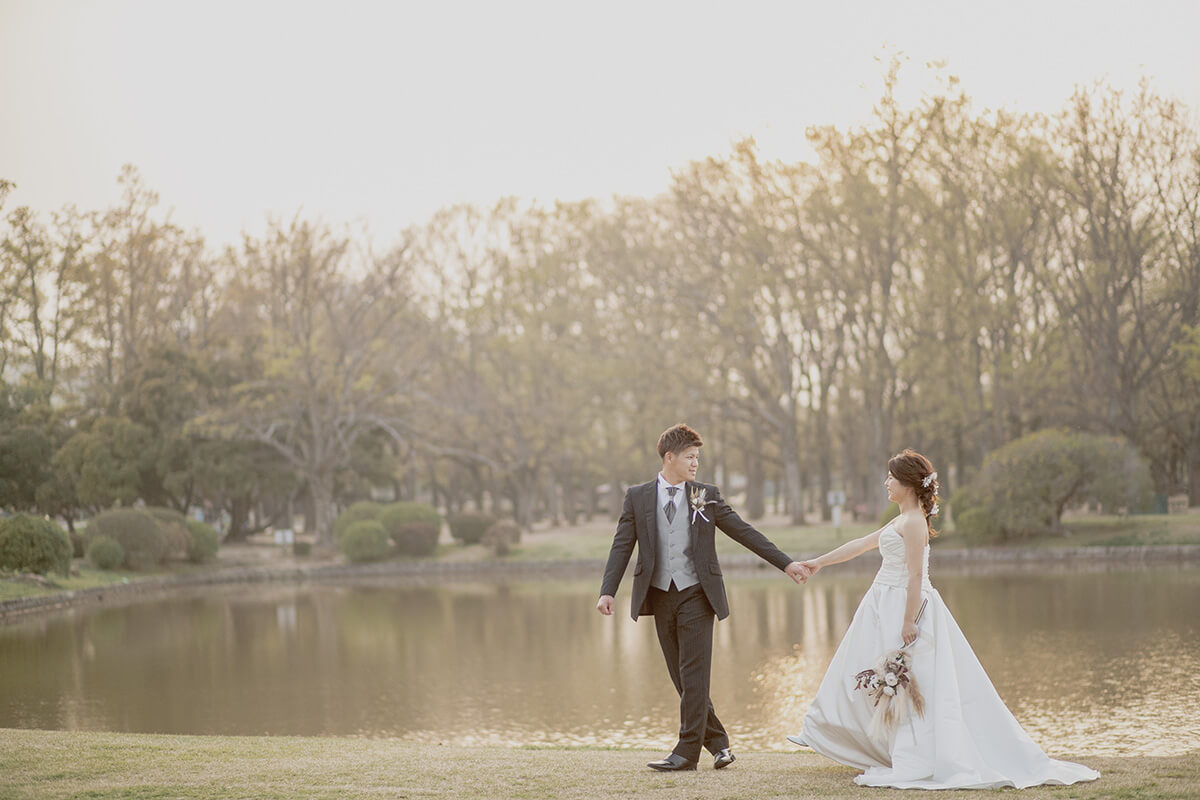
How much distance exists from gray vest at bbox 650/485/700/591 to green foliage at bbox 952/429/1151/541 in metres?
27.7

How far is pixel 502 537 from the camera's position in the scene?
3881cm

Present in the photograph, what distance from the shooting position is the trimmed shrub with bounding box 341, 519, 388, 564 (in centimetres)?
3797

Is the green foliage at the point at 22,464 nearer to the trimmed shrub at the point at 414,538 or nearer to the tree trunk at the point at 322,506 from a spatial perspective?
the tree trunk at the point at 322,506

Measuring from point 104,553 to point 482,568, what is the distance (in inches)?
423

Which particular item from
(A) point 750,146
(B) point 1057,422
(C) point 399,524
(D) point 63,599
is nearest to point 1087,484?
(B) point 1057,422

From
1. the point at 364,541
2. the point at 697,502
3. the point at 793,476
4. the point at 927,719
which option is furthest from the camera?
the point at 793,476

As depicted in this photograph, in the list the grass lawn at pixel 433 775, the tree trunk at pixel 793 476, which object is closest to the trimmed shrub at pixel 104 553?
the tree trunk at pixel 793 476

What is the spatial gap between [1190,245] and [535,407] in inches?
970

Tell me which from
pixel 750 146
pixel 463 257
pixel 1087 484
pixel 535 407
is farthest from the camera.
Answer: pixel 463 257

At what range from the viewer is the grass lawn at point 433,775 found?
6.39 metres

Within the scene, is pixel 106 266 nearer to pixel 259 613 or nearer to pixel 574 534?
pixel 574 534

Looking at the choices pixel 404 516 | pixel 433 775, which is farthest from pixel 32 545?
pixel 433 775

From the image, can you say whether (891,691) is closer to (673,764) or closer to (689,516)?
(673,764)

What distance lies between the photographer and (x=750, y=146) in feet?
136
